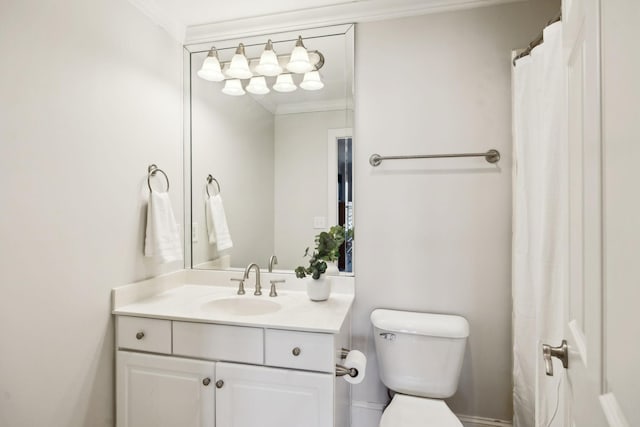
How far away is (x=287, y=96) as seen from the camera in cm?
190

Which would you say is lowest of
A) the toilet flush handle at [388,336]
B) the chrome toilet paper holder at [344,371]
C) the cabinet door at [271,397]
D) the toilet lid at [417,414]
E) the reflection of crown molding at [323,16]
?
the toilet lid at [417,414]

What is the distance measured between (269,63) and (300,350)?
152cm

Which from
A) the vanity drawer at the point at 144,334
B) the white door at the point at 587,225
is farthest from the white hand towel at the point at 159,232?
the white door at the point at 587,225

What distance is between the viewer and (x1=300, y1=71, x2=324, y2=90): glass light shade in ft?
6.08

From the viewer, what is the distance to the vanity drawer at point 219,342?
1348 millimetres

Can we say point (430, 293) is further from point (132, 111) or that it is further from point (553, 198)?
point (132, 111)

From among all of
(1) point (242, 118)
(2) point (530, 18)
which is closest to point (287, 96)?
(1) point (242, 118)

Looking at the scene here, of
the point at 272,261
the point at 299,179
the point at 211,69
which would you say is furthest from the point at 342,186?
the point at 211,69

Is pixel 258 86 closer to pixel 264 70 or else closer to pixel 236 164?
pixel 264 70

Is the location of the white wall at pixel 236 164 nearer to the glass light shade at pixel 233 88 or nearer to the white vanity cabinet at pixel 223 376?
the glass light shade at pixel 233 88

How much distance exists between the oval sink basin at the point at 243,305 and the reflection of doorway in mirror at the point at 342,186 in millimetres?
464

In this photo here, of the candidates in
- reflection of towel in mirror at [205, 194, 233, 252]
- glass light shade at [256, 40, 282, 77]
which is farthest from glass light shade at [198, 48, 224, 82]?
reflection of towel in mirror at [205, 194, 233, 252]

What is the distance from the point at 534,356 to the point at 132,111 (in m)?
2.17

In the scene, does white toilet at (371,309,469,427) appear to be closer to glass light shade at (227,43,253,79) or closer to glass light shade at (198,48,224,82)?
glass light shade at (227,43,253,79)
